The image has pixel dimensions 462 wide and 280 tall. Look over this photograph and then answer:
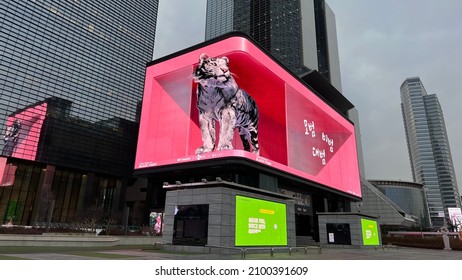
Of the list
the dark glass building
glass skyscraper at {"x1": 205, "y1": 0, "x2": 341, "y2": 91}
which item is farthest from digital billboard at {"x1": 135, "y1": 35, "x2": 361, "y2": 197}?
glass skyscraper at {"x1": 205, "y1": 0, "x2": 341, "y2": 91}

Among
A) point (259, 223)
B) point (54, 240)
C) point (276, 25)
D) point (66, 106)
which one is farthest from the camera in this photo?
point (276, 25)

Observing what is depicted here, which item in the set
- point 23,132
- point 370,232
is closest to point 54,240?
point 370,232

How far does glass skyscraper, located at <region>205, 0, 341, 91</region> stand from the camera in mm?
136625

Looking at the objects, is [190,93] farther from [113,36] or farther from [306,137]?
[113,36]

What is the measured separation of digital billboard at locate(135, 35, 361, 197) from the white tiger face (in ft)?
0.41

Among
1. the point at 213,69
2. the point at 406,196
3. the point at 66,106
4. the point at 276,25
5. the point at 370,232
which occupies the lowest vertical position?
the point at 370,232

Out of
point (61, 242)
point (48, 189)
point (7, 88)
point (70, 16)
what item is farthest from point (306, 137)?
point (70, 16)

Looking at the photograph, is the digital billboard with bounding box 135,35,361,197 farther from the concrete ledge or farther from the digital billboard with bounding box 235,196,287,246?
the concrete ledge

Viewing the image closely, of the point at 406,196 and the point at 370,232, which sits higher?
the point at 406,196

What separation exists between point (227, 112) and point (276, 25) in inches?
4340

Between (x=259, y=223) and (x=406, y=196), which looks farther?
(x=406, y=196)

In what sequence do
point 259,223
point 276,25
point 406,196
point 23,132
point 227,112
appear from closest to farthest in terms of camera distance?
1. point 259,223
2. point 227,112
3. point 23,132
4. point 276,25
5. point 406,196

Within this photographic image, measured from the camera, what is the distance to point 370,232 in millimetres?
41438

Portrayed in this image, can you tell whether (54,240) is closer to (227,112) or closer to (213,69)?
(227,112)
